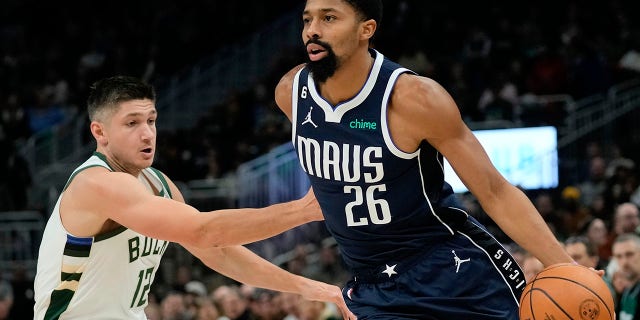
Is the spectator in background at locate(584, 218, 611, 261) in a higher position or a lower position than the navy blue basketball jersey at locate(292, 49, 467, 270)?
lower

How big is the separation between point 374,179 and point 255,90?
1379 centimetres

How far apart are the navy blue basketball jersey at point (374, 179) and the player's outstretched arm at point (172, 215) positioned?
11.0 inches

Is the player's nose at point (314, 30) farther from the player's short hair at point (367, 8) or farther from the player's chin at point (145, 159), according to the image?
the player's chin at point (145, 159)

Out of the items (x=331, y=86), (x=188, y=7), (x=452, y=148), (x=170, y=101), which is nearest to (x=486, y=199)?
(x=452, y=148)

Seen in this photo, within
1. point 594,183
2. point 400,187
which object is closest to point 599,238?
point 594,183

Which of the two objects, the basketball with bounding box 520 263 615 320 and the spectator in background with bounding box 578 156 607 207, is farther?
the spectator in background with bounding box 578 156 607 207

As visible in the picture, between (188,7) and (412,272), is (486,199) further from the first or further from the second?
(188,7)

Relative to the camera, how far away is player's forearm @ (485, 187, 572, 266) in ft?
15.3

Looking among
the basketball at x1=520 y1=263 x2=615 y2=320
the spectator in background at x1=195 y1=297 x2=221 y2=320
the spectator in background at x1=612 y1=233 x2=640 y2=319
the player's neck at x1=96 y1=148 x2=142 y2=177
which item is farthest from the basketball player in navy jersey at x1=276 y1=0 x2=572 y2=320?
the spectator in background at x1=195 y1=297 x2=221 y2=320

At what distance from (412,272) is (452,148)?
643 millimetres

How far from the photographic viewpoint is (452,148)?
4.66 m

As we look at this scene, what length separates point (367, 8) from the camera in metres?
4.91

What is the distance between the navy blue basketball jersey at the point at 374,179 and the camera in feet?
15.7

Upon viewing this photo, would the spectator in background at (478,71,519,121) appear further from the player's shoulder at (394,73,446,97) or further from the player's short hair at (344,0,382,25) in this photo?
the player's shoulder at (394,73,446,97)
